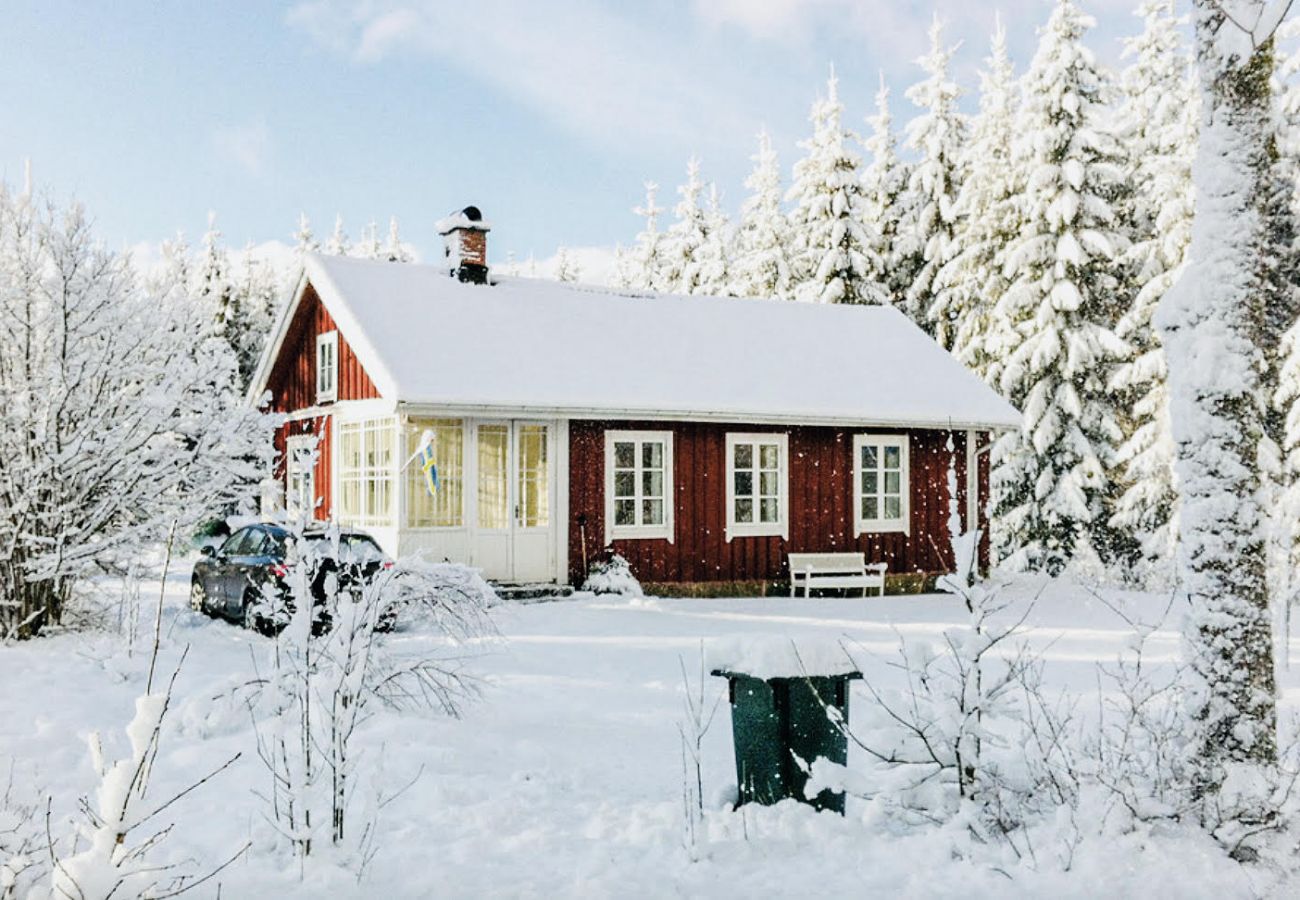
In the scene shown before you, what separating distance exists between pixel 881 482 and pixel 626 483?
5.15 m

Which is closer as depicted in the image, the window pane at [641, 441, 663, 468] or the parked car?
the parked car

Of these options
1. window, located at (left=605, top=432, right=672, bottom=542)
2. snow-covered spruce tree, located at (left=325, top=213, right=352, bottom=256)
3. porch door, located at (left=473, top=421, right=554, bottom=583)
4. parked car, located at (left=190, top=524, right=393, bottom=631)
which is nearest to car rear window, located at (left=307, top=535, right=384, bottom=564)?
parked car, located at (left=190, top=524, right=393, bottom=631)

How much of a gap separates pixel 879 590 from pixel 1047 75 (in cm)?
1291

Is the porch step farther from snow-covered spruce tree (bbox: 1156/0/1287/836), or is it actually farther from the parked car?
snow-covered spruce tree (bbox: 1156/0/1287/836)

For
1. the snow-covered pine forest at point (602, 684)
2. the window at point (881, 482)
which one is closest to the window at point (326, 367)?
the snow-covered pine forest at point (602, 684)

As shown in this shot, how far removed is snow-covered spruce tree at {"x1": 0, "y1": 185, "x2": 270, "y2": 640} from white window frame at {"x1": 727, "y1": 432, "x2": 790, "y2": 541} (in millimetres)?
8552

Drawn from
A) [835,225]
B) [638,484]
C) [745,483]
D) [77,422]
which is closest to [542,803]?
[77,422]

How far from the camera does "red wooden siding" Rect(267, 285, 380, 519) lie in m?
19.0

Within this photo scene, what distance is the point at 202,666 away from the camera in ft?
35.9

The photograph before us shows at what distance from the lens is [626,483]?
1844 cm

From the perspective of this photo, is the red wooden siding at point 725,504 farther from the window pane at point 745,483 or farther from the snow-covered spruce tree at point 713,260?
the snow-covered spruce tree at point 713,260

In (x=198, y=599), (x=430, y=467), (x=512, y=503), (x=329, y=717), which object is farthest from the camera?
(x=512, y=503)

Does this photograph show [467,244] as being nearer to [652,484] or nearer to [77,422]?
[652,484]

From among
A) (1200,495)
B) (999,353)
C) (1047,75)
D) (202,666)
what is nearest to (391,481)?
(202,666)
